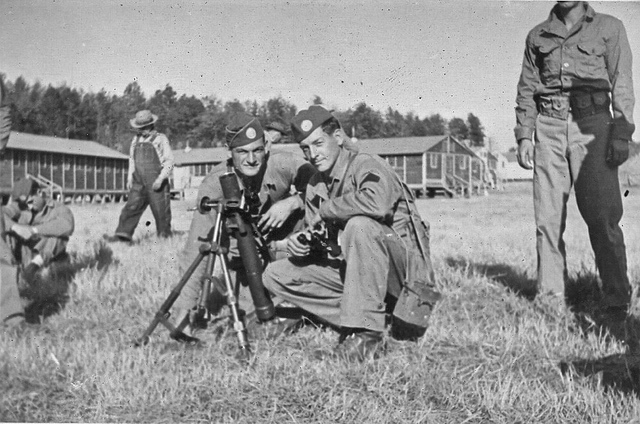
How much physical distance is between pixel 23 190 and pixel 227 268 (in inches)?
168

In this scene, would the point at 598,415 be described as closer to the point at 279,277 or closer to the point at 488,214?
the point at 279,277

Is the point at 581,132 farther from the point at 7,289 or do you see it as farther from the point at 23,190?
the point at 23,190

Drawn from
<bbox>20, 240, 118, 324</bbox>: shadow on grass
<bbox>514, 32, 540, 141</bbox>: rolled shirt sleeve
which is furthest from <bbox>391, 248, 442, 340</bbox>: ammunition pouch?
<bbox>20, 240, 118, 324</bbox>: shadow on grass

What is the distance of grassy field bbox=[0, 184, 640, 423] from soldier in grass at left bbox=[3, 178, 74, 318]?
217 cm

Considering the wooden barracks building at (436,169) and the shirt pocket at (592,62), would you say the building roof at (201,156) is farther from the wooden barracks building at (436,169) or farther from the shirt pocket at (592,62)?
the shirt pocket at (592,62)

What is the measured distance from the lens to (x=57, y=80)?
4.59 m

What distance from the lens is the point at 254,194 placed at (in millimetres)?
4418

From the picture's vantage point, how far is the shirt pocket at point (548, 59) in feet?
15.2

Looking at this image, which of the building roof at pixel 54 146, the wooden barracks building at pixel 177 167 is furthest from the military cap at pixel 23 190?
the building roof at pixel 54 146

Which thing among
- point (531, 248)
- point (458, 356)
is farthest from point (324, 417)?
point (531, 248)

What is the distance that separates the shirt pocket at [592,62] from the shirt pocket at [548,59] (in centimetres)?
14

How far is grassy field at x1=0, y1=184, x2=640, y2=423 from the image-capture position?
3186mm

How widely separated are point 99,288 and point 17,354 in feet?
5.98

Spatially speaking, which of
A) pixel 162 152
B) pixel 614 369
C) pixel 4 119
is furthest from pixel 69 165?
pixel 614 369
